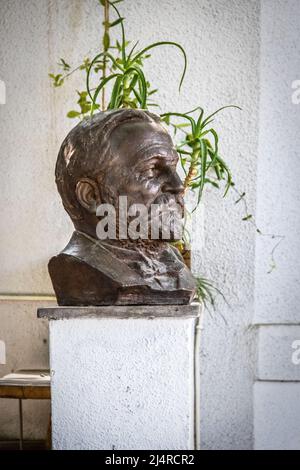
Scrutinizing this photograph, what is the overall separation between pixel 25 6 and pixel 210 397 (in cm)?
211

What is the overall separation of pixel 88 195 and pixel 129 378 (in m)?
0.53

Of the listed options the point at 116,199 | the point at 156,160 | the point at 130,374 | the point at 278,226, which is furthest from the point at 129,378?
the point at 278,226

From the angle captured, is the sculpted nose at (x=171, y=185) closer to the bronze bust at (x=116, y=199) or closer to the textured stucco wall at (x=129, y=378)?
the bronze bust at (x=116, y=199)

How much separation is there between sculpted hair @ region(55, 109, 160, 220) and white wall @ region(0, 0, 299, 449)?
1.14m

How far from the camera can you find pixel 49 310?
1635 mm

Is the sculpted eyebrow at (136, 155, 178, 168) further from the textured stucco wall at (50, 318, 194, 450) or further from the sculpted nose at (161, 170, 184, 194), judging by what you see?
the textured stucco wall at (50, 318, 194, 450)

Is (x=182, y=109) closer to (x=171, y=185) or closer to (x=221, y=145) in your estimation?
(x=221, y=145)

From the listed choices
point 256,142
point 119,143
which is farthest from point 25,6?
point 119,143

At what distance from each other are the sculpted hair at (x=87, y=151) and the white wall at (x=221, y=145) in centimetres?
114

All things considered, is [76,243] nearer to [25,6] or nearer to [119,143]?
[119,143]

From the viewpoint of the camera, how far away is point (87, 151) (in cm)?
170

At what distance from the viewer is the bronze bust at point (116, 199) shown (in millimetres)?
1683

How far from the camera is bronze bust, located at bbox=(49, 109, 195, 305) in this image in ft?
5.52

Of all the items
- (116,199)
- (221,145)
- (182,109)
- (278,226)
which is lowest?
(278,226)
